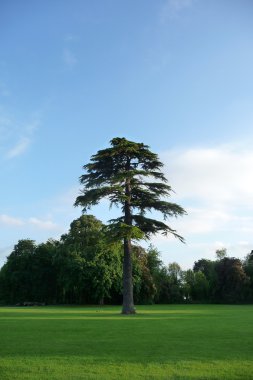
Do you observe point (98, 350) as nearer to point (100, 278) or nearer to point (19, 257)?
point (100, 278)

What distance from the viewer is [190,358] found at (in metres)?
10.4

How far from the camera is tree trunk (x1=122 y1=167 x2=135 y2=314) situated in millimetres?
31656

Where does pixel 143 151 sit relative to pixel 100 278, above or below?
above

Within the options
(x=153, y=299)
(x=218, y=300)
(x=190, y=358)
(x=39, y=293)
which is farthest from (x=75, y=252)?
(x=190, y=358)

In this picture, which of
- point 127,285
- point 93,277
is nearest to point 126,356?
point 127,285

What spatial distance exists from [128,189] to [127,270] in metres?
5.95

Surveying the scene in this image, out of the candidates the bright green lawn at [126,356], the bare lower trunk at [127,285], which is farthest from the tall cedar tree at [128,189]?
the bright green lawn at [126,356]

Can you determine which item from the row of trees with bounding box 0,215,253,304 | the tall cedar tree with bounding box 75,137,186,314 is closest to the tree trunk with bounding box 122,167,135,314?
the tall cedar tree with bounding box 75,137,186,314

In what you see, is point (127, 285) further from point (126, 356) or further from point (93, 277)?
point (93, 277)

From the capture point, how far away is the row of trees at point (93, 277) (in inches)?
2318

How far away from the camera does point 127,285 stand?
32062mm

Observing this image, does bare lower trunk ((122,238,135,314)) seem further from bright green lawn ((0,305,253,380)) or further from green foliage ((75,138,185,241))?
bright green lawn ((0,305,253,380))

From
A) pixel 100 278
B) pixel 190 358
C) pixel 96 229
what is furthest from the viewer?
pixel 96 229

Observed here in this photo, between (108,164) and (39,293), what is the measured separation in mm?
39785
